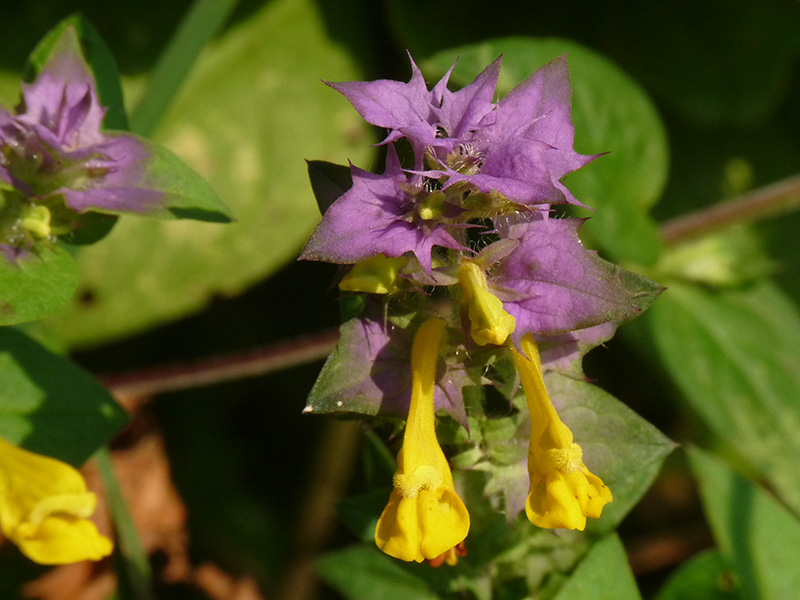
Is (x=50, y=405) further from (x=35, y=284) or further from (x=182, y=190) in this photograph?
(x=182, y=190)

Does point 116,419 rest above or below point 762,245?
above

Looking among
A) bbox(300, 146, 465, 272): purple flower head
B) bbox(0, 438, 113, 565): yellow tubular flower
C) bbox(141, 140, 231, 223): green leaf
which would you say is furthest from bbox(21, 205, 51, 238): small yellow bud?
bbox(300, 146, 465, 272): purple flower head

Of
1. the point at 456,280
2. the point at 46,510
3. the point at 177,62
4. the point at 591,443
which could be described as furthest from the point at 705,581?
the point at 177,62

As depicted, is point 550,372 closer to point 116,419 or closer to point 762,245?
point 116,419

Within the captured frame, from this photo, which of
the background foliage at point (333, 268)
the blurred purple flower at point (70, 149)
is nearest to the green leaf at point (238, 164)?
the background foliage at point (333, 268)

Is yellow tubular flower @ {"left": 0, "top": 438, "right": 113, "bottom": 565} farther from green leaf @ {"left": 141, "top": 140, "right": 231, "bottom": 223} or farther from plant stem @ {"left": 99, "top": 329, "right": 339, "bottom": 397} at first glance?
plant stem @ {"left": 99, "top": 329, "right": 339, "bottom": 397}

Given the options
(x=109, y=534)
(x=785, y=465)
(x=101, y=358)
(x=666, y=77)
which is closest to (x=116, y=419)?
(x=109, y=534)
